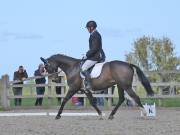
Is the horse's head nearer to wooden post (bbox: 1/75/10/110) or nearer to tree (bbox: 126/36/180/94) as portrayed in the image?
wooden post (bbox: 1/75/10/110)

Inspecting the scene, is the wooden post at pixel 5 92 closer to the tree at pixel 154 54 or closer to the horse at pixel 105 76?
the horse at pixel 105 76

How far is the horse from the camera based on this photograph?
53.5ft

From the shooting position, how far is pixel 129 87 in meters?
16.4

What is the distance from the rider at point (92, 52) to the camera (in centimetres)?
1641

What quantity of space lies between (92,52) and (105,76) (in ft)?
2.35

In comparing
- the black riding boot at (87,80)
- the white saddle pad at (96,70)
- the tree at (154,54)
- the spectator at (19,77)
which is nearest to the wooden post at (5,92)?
the spectator at (19,77)

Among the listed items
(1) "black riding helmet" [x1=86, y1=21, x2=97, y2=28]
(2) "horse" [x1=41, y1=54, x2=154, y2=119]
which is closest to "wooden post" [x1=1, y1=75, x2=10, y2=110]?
(2) "horse" [x1=41, y1=54, x2=154, y2=119]

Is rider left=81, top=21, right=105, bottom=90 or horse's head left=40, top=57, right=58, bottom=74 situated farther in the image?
horse's head left=40, top=57, right=58, bottom=74

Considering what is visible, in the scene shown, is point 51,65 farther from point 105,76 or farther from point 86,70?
point 105,76

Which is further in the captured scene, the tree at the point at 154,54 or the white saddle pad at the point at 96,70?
the tree at the point at 154,54

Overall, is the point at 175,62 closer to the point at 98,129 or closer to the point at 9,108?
the point at 9,108

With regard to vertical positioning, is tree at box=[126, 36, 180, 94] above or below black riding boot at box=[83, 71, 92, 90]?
above

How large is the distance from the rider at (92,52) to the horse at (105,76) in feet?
0.68

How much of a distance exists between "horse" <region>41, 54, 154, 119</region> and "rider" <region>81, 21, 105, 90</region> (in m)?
0.21
